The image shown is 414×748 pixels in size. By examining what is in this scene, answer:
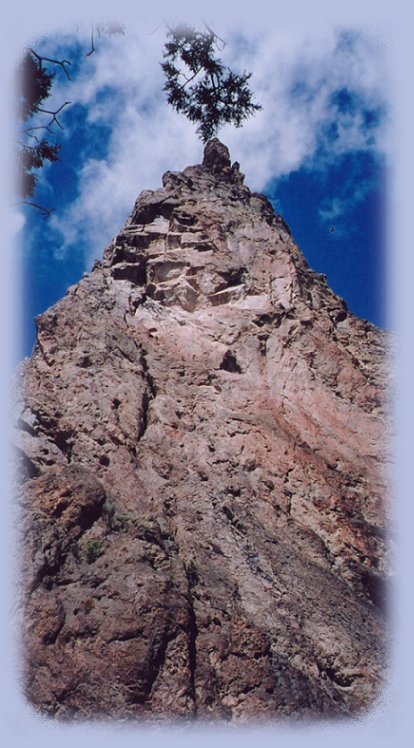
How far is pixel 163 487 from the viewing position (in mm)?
16234

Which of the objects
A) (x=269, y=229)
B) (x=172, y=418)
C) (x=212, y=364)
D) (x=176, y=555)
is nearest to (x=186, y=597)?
(x=176, y=555)

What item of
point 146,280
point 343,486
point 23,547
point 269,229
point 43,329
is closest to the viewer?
point 23,547

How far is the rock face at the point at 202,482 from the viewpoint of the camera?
11336 millimetres

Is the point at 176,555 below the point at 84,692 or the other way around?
the other way around

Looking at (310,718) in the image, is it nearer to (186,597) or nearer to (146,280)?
(186,597)

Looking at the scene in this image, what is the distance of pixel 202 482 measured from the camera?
16.8 meters

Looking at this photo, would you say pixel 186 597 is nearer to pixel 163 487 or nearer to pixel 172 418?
pixel 163 487

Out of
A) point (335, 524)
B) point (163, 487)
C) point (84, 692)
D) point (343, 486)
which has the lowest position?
point (84, 692)

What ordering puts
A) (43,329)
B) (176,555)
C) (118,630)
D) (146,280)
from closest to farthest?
(118,630), (176,555), (43,329), (146,280)

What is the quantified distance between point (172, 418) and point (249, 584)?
20.5ft

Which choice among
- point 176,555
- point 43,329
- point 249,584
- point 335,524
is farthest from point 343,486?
point 43,329

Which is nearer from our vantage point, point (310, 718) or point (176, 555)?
point (310, 718)

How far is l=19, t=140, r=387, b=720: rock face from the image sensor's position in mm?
11336

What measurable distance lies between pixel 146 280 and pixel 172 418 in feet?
27.8
